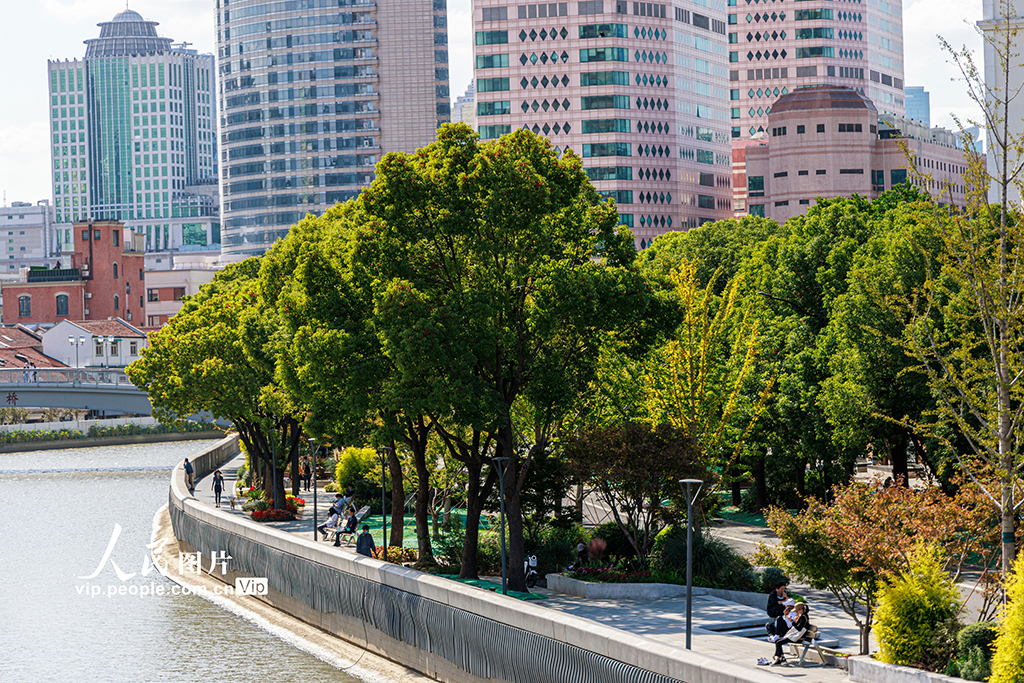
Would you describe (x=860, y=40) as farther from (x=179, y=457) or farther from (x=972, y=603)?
(x=972, y=603)

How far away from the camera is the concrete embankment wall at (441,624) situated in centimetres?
2341

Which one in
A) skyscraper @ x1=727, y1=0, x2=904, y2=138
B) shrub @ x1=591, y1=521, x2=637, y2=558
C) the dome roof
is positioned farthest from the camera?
skyscraper @ x1=727, y1=0, x2=904, y2=138

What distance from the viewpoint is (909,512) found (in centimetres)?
2456

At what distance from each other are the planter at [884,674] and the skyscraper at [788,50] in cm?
17375

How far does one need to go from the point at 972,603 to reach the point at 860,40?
176 metres

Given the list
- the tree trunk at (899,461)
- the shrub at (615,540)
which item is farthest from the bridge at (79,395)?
the tree trunk at (899,461)

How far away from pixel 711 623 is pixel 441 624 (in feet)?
21.4

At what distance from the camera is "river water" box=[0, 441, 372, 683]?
35250 mm

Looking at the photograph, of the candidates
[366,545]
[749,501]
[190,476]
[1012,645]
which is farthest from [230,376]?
[1012,645]

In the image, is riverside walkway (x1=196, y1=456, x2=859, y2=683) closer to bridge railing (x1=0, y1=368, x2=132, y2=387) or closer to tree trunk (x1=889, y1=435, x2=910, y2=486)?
tree trunk (x1=889, y1=435, x2=910, y2=486)

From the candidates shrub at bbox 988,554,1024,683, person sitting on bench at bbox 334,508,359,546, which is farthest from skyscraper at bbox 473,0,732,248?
shrub at bbox 988,554,1024,683

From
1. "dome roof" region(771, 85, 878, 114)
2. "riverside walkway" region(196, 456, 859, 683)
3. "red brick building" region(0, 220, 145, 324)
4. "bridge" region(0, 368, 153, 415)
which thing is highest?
"dome roof" region(771, 85, 878, 114)

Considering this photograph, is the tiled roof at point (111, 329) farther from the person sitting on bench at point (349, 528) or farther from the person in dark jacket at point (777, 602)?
the person in dark jacket at point (777, 602)

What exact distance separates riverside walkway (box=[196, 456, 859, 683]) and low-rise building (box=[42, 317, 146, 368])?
10263cm
